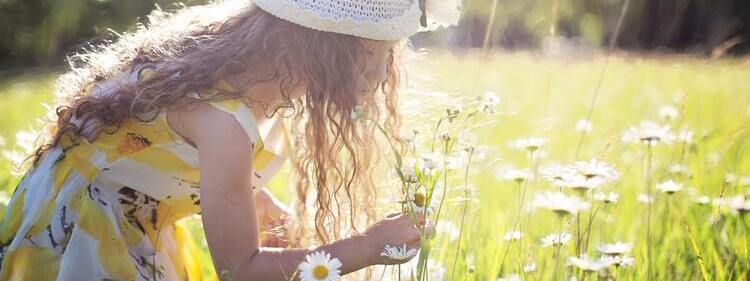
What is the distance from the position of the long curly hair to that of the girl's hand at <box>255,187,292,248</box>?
0.21 m

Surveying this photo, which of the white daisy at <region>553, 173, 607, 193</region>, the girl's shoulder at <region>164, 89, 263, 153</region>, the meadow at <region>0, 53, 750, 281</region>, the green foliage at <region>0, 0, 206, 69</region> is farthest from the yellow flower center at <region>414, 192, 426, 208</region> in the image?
the green foliage at <region>0, 0, 206, 69</region>

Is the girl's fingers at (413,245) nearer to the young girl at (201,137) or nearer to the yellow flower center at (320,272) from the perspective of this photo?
the young girl at (201,137)

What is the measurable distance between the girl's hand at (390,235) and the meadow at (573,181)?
2.2 inches

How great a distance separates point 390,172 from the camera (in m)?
1.92

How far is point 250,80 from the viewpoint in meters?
1.61

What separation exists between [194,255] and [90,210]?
317 mm

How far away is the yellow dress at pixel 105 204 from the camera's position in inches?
62.7

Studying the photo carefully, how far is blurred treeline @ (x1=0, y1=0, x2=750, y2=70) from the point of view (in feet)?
24.0

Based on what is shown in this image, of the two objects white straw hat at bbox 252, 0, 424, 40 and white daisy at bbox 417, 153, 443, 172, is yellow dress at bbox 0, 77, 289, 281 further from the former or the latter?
white daisy at bbox 417, 153, 443, 172

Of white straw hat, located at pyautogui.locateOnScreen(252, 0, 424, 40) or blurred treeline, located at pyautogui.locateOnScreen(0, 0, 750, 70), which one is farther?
blurred treeline, located at pyautogui.locateOnScreen(0, 0, 750, 70)

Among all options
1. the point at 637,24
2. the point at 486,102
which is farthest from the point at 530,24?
the point at 486,102

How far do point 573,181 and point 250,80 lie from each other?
0.57m

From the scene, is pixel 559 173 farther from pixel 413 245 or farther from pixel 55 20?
pixel 55 20

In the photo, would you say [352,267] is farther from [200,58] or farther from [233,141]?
[200,58]
